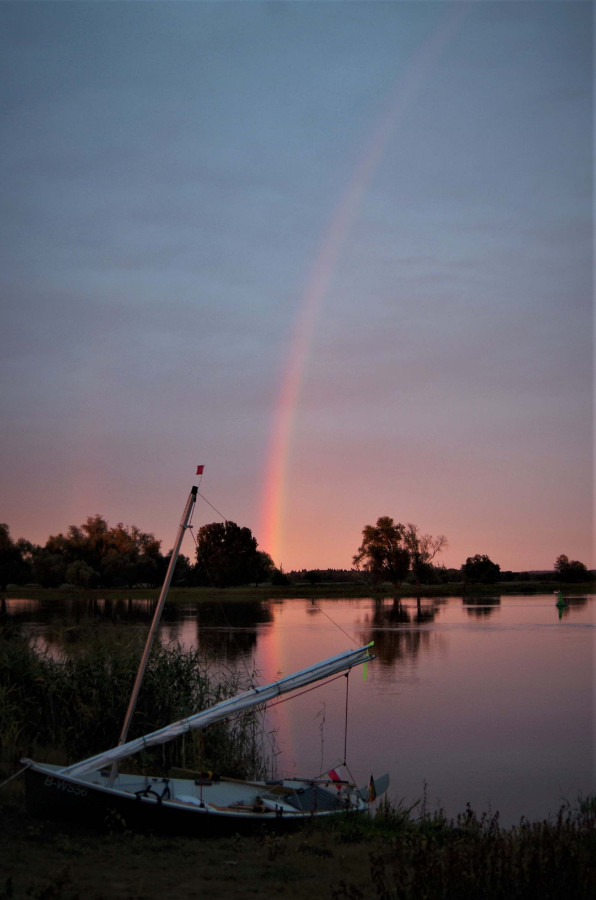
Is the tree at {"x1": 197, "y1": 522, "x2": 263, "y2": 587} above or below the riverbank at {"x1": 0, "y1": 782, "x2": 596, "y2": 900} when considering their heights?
above

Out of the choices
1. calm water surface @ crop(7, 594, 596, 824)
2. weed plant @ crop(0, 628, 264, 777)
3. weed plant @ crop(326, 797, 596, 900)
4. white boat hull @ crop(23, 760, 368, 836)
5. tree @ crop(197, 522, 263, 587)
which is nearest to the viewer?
weed plant @ crop(326, 797, 596, 900)

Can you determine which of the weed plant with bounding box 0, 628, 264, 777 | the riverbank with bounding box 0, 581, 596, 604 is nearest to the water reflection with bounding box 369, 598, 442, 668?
the riverbank with bounding box 0, 581, 596, 604

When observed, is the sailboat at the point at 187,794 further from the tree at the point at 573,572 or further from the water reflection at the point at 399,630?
the tree at the point at 573,572

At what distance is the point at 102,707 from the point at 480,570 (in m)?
157

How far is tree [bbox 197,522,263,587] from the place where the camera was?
139 m

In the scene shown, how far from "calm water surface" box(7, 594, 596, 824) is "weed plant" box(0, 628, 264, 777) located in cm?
223

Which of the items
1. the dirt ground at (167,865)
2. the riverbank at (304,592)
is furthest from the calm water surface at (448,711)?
the riverbank at (304,592)

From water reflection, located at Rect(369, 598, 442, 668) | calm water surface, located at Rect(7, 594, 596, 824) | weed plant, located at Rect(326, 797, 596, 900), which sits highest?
weed plant, located at Rect(326, 797, 596, 900)

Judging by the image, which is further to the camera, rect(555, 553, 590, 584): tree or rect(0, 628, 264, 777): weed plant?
rect(555, 553, 590, 584): tree

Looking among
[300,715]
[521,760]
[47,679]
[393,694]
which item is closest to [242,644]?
[393,694]

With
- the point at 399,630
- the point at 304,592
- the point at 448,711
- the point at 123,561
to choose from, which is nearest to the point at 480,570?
the point at 304,592

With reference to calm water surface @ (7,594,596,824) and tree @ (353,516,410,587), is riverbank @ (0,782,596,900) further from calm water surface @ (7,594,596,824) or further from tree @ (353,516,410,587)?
tree @ (353,516,410,587)

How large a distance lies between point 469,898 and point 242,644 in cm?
4415

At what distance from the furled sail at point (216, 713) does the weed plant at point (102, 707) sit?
2.05 metres
